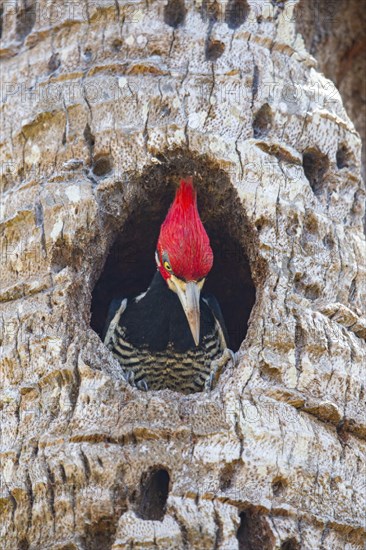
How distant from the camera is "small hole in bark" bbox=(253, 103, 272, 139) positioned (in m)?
4.52

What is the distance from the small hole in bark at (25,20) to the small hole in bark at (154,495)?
7.84 feet

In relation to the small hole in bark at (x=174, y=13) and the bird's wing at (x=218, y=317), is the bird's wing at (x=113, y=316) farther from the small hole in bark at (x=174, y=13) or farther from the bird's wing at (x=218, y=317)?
the small hole in bark at (x=174, y=13)

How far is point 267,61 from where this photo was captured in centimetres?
465

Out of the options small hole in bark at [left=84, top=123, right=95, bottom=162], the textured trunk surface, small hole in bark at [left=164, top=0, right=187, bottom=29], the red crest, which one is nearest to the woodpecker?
the red crest

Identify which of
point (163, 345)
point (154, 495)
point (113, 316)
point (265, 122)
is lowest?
point (154, 495)

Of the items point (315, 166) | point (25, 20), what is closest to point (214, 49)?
point (315, 166)

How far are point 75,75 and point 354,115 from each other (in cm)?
223

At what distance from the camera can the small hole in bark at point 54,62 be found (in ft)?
15.4

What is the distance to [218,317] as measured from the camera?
18.1ft

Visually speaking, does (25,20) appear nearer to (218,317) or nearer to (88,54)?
(88,54)

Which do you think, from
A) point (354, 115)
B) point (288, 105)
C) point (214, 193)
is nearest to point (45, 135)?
point (214, 193)

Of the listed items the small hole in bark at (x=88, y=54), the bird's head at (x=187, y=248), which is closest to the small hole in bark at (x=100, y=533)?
the bird's head at (x=187, y=248)

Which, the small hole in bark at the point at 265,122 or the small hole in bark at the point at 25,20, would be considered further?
the small hole in bark at the point at 25,20

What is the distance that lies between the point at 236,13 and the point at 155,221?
1.17 meters
